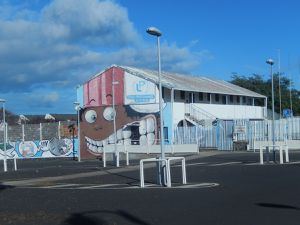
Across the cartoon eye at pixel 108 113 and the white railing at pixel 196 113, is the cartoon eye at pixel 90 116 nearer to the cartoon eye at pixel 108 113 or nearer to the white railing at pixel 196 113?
the cartoon eye at pixel 108 113

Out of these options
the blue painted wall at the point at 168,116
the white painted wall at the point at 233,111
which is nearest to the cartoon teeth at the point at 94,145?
the blue painted wall at the point at 168,116

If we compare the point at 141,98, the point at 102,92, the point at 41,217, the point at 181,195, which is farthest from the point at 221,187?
the point at 102,92

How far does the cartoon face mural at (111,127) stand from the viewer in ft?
174

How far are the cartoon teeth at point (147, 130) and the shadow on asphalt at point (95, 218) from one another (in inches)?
1527

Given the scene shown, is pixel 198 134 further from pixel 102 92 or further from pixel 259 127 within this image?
pixel 102 92

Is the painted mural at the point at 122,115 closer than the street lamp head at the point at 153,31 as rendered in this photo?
No

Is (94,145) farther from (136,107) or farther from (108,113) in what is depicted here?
(136,107)

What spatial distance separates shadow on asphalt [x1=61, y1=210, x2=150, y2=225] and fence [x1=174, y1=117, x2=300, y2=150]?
34722 millimetres

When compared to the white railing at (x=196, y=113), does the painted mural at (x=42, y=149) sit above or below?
below

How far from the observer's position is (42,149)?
5688 cm

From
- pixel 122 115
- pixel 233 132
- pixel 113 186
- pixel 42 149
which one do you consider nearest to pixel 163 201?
pixel 113 186

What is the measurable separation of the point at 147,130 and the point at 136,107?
9.42 feet

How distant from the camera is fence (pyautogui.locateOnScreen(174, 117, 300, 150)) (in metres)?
48.6

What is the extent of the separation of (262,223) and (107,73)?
161ft
